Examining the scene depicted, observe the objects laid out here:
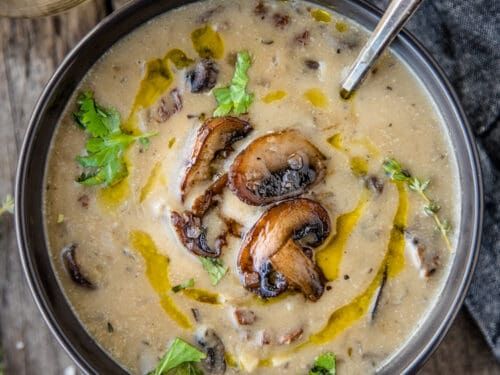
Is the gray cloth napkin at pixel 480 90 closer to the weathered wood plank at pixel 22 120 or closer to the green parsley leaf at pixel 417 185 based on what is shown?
the green parsley leaf at pixel 417 185

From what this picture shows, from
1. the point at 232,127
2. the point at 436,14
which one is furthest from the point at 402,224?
the point at 436,14

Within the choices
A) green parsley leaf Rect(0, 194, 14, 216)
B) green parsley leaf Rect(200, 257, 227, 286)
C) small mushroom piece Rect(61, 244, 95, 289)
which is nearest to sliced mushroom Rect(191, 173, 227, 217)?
green parsley leaf Rect(200, 257, 227, 286)

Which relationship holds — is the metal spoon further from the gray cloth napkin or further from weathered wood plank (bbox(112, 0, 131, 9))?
weathered wood plank (bbox(112, 0, 131, 9))

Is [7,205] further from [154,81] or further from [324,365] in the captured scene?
[324,365]

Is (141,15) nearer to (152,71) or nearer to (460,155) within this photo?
(152,71)

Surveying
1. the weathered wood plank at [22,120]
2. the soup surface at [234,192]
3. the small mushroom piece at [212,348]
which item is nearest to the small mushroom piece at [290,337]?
the soup surface at [234,192]
